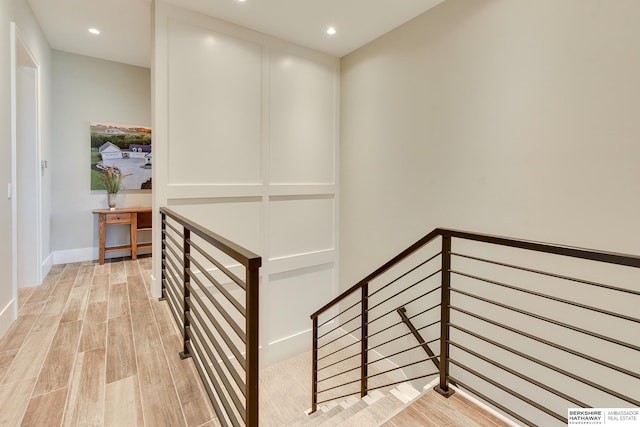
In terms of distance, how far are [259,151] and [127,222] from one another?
2.26 meters

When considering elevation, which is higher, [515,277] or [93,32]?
[93,32]

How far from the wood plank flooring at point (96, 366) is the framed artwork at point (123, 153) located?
2013 mm

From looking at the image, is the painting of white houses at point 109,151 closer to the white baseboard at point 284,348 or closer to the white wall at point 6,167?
the white wall at point 6,167

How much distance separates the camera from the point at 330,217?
4.28 m

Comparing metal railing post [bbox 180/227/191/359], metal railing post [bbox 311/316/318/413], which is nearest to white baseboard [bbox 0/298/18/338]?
metal railing post [bbox 180/227/191/359]

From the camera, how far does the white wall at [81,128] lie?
414 cm

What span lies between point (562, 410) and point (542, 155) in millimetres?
1817

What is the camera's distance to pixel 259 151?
3.61 m

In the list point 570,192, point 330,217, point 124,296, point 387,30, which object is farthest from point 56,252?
point 570,192

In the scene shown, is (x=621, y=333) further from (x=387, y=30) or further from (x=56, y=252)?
(x=56, y=252)

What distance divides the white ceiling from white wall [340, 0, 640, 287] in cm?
26

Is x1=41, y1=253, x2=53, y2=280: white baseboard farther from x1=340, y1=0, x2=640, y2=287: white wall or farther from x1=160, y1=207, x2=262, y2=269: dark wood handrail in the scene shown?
x1=340, y1=0, x2=640, y2=287: white wall

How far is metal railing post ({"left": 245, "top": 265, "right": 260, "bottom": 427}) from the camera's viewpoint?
1141mm

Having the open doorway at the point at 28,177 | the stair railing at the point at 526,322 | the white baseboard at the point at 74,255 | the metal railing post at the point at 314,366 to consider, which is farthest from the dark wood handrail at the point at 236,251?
the white baseboard at the point at 74,255
